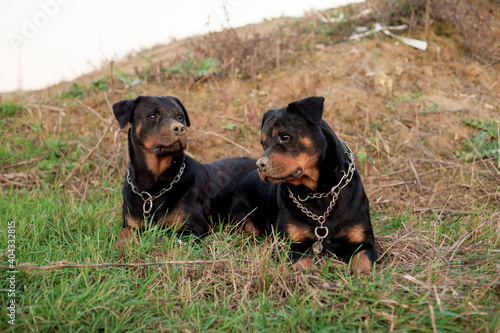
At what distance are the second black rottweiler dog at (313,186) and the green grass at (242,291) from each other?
0.72ft

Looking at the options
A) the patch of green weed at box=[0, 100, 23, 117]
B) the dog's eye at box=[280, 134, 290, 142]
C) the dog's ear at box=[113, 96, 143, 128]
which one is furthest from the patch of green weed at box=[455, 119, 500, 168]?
the patch of green weed at box=[0, 100, 23, 117]

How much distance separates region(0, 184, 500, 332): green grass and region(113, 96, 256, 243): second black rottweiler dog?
1.65 feet

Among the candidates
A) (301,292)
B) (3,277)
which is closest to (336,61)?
(301,292)

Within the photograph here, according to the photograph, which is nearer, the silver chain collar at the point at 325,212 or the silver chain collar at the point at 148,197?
the silver chain collar at the point at 325,212

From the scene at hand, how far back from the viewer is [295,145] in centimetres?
340


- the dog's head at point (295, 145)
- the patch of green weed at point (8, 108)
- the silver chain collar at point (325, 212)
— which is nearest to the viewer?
the dog's head at point (295, 145)

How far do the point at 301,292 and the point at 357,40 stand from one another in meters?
7.09

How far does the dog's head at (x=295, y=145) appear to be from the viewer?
10.8 ft

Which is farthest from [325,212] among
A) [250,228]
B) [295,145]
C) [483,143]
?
[483,143]

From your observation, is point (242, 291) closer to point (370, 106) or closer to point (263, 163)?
point (263, 163)

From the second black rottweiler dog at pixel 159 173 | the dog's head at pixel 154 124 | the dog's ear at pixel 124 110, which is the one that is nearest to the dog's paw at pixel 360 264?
the second black rottweiler dog at pixel 159 173

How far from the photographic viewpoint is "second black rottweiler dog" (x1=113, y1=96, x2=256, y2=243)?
417 cm

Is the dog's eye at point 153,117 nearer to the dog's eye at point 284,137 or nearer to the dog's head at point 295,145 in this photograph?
the dog's head at point 295,145

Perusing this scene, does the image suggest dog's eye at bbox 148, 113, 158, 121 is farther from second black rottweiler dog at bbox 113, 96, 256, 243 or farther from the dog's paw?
the dog's paw
